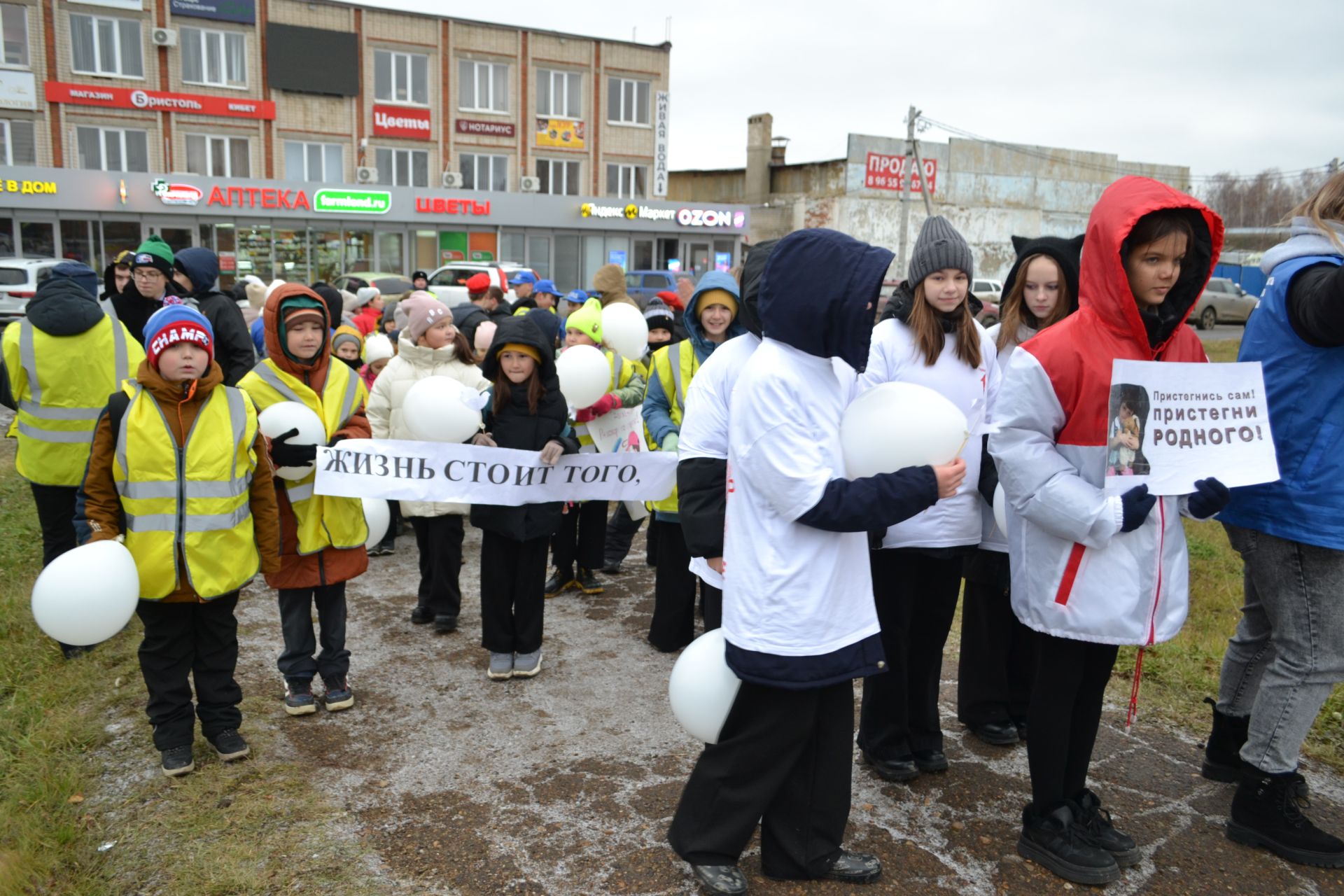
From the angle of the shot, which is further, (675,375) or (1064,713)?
(675,375)

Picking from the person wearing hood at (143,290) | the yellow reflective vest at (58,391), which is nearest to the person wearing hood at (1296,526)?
the yellow reflective vest at (58,391)

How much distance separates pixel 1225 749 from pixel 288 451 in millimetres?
4164

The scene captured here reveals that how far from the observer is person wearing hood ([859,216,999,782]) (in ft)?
12.7

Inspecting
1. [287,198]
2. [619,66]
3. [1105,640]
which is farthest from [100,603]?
[619,66]

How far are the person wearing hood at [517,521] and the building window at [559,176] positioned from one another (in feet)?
113

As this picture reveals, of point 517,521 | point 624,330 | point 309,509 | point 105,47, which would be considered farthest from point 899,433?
Result: point 105,47

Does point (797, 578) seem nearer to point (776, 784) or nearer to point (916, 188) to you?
point (776, 784)

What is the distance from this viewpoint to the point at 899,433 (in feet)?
9.38

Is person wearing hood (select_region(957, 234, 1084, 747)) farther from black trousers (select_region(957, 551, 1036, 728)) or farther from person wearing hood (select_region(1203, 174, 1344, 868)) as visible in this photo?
person wearing hood (select_region(1203, 174, 1344, 868))

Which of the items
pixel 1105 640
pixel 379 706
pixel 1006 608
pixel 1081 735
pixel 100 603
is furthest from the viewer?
pixel 379 706

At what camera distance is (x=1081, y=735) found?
134 inches

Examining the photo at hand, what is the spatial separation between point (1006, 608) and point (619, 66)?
3769cm

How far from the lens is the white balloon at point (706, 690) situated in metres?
3.13

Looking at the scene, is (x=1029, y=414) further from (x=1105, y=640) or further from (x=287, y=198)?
(x=287, y=198)
